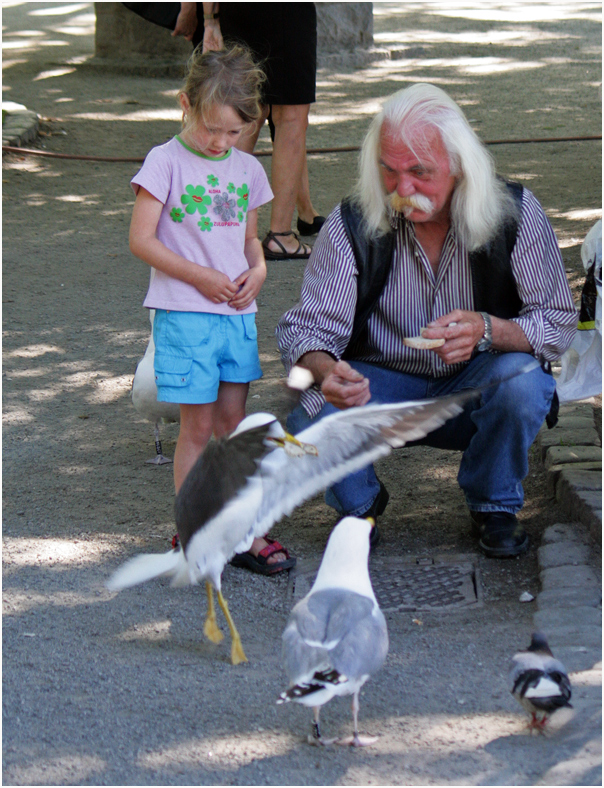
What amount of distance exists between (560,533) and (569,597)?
1.26ft

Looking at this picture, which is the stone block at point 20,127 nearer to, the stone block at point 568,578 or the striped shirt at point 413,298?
the striped shirt at point 413,298

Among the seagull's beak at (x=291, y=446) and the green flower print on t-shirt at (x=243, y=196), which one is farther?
the green flower print on t-shirt at (x=243, y=196)

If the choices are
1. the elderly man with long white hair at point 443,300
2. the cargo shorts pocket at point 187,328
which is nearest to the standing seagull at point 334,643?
the elderly man with long white hair at point 443,300

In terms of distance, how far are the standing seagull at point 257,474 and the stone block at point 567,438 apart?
1.14 metres

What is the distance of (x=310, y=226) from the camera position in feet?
20.1

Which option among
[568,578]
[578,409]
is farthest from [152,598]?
[578,409]

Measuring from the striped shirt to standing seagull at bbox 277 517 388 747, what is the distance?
775 mm

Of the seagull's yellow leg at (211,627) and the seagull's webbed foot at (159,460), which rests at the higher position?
the seagull's yellow leg at (211,627)

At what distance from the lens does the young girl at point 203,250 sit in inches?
112

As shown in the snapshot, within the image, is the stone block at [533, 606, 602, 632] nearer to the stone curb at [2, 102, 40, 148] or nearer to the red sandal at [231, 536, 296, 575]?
the red sandal at [231, 536, 296, 575]

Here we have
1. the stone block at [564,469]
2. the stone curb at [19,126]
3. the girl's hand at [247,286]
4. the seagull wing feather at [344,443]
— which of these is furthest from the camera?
the stone curb at [19,126]

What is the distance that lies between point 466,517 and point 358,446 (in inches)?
35.3

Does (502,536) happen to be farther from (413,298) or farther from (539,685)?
(539,685)

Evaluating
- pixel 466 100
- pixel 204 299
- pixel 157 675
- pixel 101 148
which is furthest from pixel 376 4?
pixel 157 675
